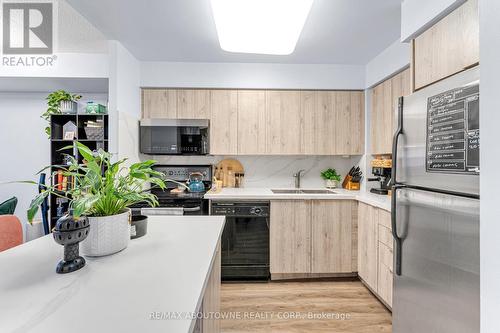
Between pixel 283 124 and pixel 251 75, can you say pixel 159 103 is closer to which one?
pixel 251 75

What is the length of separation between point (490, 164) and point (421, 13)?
56.1 inches

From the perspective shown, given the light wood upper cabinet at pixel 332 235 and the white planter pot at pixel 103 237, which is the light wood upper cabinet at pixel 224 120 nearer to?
the light wood upper cabinet at pixel 332 235

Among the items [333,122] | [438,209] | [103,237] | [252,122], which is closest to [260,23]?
[103,237]

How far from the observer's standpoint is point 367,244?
242cm

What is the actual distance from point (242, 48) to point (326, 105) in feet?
5.92

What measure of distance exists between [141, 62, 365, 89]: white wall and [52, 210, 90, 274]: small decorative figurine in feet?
7.75

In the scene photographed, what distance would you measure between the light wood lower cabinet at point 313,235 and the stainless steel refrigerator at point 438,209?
0.96m

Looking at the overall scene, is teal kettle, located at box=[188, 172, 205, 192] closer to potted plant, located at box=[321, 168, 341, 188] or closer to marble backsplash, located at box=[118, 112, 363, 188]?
marble backsplash, located at box=[118, 112, 363, 188]

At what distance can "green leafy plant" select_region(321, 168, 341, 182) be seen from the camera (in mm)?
3141

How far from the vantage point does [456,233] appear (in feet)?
3.92

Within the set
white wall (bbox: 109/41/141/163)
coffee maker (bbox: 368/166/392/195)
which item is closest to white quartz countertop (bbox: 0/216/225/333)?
white wall (bbox: 109/41/141/163)

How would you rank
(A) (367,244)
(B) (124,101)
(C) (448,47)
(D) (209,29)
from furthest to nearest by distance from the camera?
(B) (124,101), (A) (367,244), (D) (209,29), (C) (448,47)

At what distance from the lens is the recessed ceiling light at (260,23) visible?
1.09m

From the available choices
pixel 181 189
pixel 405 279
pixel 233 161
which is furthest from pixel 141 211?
pixel 405 279
